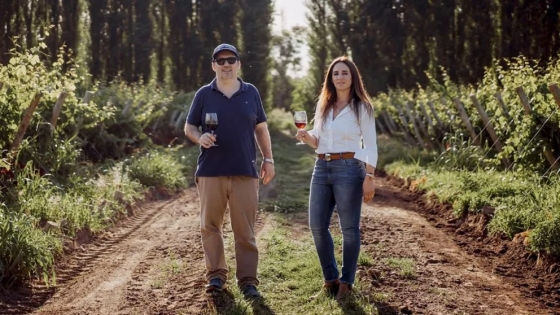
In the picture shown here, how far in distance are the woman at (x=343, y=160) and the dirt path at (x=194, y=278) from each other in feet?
1.59

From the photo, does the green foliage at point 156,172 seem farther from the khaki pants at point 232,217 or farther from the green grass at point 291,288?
the khaki pants at point 232,217

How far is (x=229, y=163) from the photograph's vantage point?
5.18 metres

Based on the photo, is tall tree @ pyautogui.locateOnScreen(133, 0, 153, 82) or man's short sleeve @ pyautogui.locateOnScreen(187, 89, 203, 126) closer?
man's short sleeve @ pyautogui.locateOnScreen(187, 89, 203, 126)

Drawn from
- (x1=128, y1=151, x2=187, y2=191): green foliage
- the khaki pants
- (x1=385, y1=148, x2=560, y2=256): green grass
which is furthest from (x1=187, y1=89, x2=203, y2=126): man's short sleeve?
(x1=128, y1=151, x2=187, y2=191): green foliage

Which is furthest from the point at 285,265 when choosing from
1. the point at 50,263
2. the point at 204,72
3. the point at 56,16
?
the point at 204,72

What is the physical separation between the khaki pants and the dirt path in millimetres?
324

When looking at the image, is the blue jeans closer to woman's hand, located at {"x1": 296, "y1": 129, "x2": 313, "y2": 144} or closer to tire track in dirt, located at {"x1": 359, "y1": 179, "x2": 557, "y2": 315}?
woman's hand, located at {"x1": 296, "y1": 129, "x2": 313, "y2": 144}

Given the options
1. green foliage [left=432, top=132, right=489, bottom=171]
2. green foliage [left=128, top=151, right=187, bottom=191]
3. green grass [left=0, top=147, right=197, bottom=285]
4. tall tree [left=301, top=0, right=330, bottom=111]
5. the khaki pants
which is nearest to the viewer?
the khaki pants

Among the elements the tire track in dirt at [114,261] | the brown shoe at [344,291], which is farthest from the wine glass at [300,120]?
the tire track in dirt at [114,261]

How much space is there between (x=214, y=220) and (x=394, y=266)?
1.80 meters

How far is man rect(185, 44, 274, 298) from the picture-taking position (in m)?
5.19

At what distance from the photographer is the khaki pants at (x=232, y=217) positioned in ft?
17.3

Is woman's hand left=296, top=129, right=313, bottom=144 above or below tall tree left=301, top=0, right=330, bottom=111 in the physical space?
below

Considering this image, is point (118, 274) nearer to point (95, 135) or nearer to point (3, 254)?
point (3, 254)
